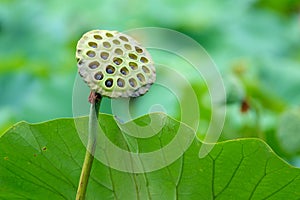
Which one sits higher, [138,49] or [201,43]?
[201,43]

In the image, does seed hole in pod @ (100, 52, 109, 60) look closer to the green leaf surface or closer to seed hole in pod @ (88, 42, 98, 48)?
seed hole in pod @ (88, 42, 98, 48)

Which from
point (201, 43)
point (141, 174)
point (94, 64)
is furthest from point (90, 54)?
point (201, 43)

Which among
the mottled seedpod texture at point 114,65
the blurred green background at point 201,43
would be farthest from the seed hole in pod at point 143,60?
the blurred green background at point 201,43

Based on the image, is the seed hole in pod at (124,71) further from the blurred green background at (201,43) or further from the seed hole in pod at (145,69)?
the blurred green background at (201,43)

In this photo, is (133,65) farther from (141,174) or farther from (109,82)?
(141,174)

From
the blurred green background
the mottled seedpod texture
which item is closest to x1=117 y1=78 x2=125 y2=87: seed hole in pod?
the mottled seedpod texture

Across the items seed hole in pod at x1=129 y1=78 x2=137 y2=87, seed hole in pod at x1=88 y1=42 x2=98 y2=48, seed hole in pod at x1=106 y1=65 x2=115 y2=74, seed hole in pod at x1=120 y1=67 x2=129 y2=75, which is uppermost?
seed hole in pod at x1=88 y1=42 x2=98 y2=48
